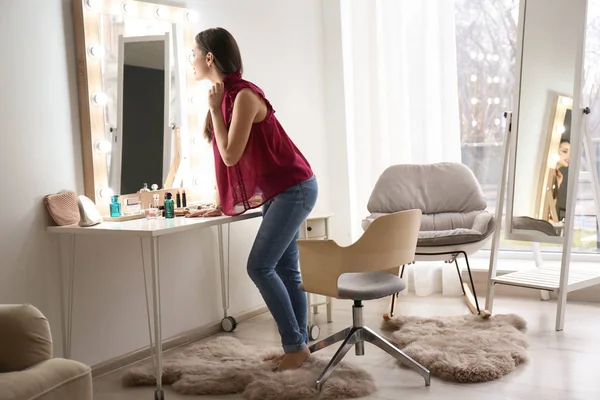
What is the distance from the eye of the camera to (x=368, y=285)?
9.80 feet

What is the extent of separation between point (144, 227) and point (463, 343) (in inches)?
58.6

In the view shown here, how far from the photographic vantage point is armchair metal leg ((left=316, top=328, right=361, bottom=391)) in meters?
2.89

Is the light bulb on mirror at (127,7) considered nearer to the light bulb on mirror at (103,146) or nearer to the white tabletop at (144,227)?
the light bulb on mirror at (103,146)

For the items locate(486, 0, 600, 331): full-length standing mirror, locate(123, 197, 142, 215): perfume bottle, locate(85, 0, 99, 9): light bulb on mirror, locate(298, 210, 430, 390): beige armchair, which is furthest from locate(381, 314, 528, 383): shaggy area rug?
locate(85, 0, 99, 9): light bulb on mirror

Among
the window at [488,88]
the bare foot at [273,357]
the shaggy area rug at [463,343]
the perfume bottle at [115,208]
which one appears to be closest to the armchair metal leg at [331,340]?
the bare foot at [273,357]

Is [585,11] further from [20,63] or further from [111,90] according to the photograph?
[20,63]

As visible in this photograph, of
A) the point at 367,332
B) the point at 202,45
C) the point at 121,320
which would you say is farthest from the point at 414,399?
the point at 202,45

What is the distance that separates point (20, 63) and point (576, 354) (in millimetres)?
2627

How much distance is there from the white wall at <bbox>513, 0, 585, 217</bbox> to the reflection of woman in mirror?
11 cm

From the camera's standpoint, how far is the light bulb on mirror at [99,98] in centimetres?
324

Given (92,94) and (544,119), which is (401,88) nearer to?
(544,119)

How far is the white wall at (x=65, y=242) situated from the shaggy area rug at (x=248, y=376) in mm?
293

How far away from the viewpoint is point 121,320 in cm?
343

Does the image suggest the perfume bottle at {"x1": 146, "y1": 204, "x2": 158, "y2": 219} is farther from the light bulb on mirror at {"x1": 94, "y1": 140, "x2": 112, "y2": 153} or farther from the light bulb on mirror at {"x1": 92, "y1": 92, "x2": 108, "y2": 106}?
the light bulb on mirror at {"x1": 92, "y1": 92, "x2": 108, "y2": 106}
